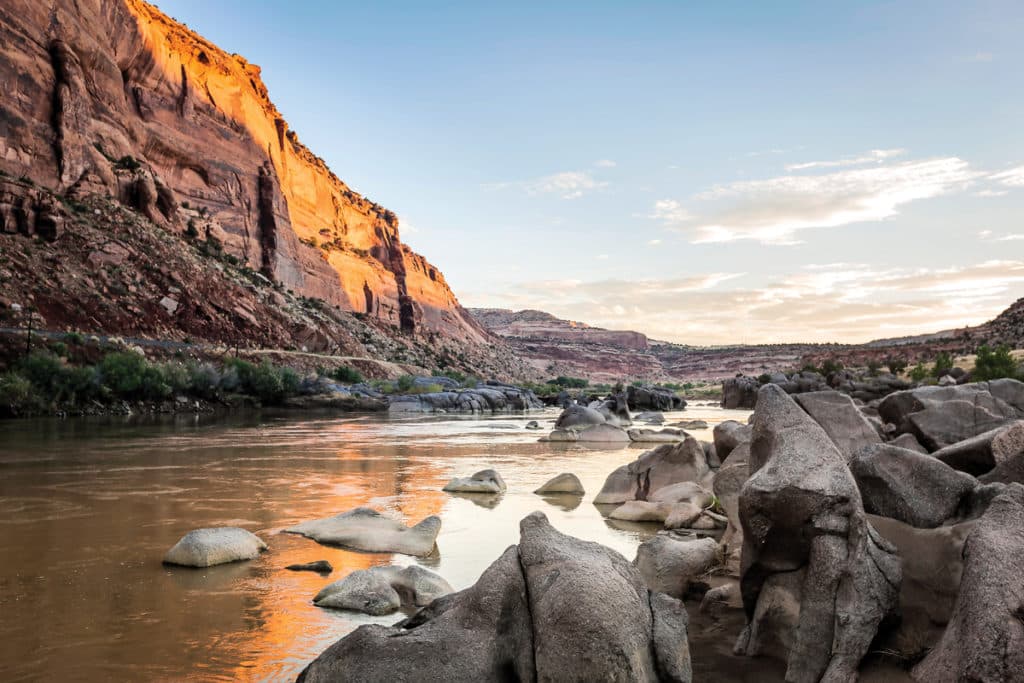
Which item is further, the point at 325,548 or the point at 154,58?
the point at 154,58

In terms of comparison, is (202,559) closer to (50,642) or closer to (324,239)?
(50,642)

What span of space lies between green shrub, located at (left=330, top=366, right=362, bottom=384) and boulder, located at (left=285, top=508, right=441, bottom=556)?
4381 cm

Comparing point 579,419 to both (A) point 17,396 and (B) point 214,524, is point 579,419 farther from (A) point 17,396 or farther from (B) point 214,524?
(A) point 17,396

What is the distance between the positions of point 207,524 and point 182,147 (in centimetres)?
6564

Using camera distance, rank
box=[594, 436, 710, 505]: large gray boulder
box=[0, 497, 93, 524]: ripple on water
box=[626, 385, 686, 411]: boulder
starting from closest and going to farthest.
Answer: box=[0, 497, 93, 524]: ripple on water
box=[594, 436, 710, 505]: large gray boulder
box=[626, 385, 686, 411]: boulder

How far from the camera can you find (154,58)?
65.0 metres

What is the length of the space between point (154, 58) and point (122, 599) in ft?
234

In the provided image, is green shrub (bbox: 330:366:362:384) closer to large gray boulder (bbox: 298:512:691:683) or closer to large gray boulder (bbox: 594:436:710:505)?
large gray boulder (bbox: 594:436:710:505)

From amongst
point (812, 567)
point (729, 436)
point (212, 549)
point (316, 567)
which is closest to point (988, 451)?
point (812, 567)

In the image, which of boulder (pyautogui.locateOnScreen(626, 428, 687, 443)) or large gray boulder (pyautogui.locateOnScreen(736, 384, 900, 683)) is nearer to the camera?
large gray boulder (pyautogui.locateOnScreen(736, 384, 900, 683))

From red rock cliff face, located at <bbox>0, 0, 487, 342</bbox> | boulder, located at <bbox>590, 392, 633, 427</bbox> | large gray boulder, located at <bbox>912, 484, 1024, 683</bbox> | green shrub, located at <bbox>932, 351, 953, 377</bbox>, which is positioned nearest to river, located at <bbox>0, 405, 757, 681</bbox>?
large gray boulder, located at <bbox>912, 484, 1024, 683</bbox>

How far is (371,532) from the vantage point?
830 centimetres

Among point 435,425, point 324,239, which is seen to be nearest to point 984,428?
point 435,425

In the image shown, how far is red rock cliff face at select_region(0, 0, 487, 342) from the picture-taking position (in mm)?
45031
